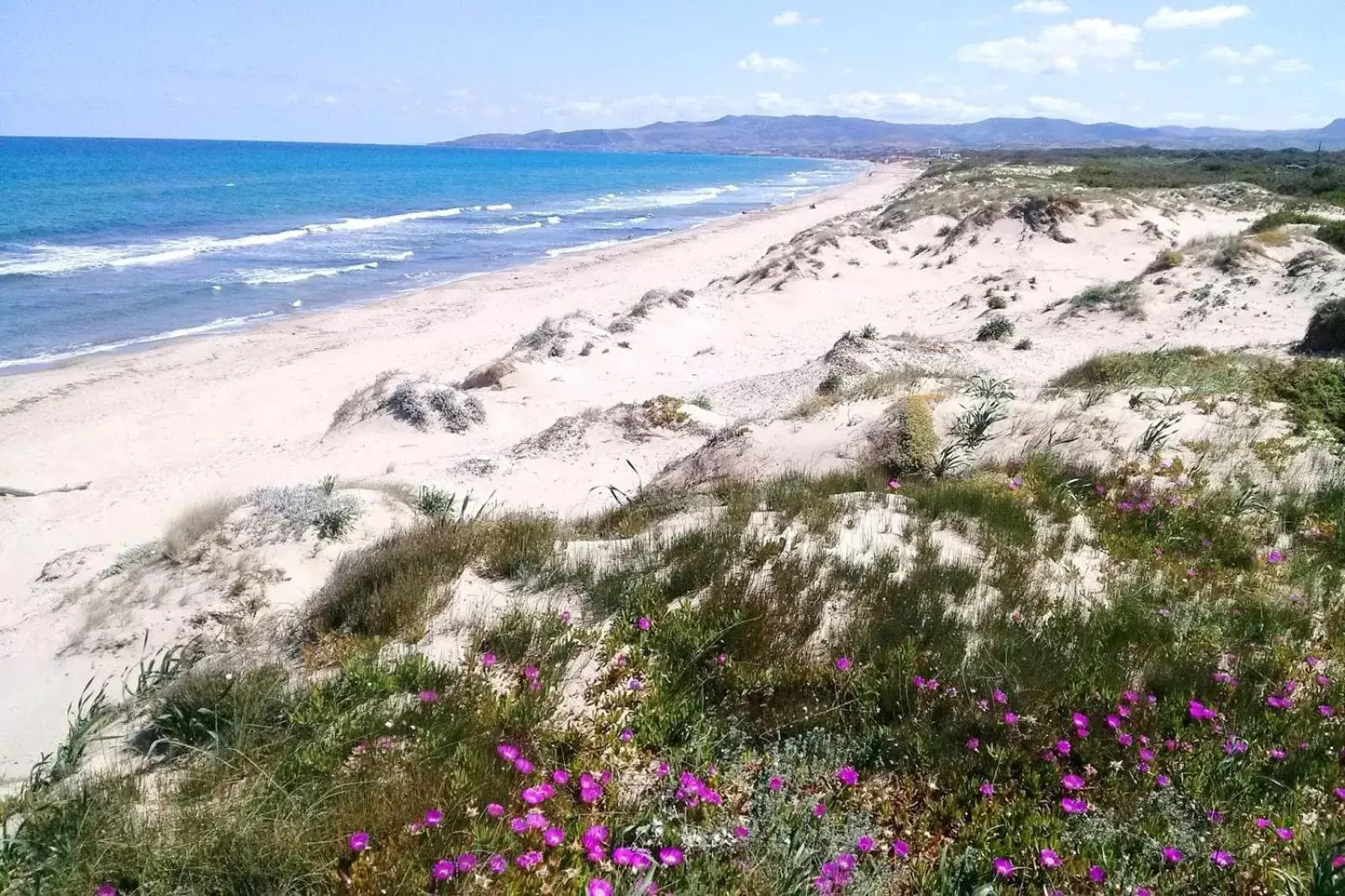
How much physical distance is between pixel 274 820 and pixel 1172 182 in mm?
50061

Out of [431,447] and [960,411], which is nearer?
[960,411]

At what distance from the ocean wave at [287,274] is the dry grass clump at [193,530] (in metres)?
22.0

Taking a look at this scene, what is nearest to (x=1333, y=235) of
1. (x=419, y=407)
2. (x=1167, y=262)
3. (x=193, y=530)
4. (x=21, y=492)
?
(x=1167, y=262)

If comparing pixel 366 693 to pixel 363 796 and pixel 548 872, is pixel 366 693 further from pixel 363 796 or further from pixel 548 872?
pixel 548 872

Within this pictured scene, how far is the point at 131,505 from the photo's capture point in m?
9.90

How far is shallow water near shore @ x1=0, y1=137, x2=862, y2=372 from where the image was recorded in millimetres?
21562

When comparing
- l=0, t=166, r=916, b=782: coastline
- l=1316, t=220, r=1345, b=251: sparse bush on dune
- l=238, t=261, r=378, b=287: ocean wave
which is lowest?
l=0, t=166, r=916, b=782: coastline

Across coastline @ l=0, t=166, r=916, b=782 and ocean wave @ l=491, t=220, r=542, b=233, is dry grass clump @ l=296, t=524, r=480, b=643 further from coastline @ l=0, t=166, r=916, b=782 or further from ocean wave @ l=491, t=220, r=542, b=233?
ocean wave @ l=491, t=220, r=542, b=233

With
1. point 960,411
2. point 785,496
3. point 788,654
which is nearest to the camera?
point 788,654

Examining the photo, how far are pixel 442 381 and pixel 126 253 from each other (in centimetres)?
2351

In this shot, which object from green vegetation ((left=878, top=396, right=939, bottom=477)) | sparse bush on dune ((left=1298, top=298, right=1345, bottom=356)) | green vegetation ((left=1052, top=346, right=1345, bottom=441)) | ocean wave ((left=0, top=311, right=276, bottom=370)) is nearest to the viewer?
green vegetation ((left=878, top=396, right=939, bottom=477))

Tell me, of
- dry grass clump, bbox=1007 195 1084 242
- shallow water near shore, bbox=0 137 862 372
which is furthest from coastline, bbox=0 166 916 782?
dry grass clump, bbox=1007 195 1084 242

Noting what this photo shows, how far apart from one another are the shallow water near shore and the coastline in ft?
8.63

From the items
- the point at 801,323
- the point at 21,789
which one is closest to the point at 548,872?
the point at 21,789
